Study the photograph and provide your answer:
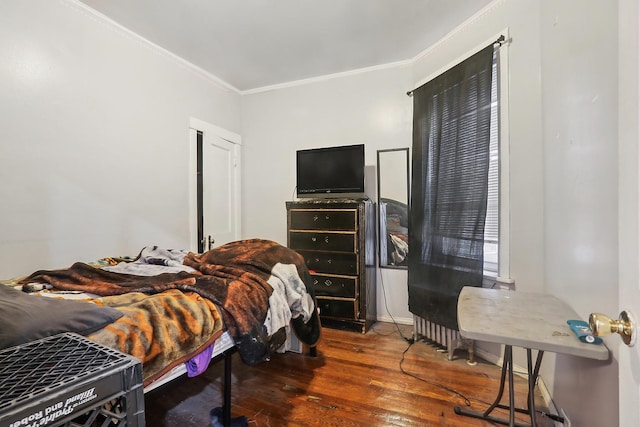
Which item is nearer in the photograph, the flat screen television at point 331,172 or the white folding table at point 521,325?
the white folding table at point 521,325

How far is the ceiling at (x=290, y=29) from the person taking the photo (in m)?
2.28

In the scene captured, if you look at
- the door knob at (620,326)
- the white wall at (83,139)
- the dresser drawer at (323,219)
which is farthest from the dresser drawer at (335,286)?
the door knob at (620,326)

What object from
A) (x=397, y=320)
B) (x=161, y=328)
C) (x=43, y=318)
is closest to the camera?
(x=43, y=318)

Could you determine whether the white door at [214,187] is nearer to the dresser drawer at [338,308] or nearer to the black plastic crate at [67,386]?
the dresser drawer at [338,308]

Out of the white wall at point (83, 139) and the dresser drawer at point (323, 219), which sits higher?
the white wall at point (83, 139)

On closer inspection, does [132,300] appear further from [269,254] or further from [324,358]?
[324,358]

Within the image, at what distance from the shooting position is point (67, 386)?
56 centimetres

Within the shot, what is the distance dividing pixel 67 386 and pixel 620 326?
105cm

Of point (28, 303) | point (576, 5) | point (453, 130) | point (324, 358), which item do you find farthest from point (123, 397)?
point (453, 130)

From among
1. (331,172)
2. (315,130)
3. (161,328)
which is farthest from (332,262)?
(161,328)

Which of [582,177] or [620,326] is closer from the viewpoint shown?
[620,326]

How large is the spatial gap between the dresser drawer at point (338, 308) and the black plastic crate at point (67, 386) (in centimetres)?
235

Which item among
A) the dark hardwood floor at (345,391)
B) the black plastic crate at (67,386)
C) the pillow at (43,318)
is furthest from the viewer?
the dark hardwood floor at (345,391)

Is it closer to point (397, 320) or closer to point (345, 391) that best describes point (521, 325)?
point (345, 391)
